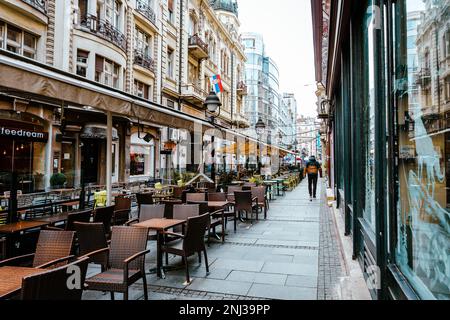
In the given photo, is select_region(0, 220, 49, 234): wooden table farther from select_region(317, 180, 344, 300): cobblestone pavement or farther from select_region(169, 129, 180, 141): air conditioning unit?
select_region(169, 129, 180, 141): air conditioning unit

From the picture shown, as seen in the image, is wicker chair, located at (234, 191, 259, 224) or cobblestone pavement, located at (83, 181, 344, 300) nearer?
cobblestone pavement, located at (83, 181, 344, 300)

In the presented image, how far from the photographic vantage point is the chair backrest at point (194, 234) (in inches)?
187

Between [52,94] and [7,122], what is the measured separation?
33.6 feet

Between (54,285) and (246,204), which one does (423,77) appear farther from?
(246,204)

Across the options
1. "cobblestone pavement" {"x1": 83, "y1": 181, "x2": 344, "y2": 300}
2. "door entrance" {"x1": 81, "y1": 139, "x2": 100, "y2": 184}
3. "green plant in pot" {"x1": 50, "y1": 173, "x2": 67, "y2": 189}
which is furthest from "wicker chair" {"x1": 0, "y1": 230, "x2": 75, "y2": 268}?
"door entrance" {"x1": 81, "y1": 139, "x2": 100, "y2": 184}

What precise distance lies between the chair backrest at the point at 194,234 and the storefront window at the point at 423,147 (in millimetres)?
2941

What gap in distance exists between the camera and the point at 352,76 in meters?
5.02

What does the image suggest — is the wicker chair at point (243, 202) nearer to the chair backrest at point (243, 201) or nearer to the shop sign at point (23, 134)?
the chair backrest at point (243, 201)

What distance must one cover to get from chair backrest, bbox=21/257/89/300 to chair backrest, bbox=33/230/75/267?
108cm

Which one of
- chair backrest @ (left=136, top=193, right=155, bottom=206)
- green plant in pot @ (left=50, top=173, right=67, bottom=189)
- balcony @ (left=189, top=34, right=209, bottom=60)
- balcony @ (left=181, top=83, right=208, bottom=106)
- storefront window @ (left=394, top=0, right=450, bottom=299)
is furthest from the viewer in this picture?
balcony @ (left=189, top=34, right=209, bottom=60)

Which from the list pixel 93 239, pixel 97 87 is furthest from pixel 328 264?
pixel 97 87

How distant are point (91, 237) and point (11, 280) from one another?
57.7 inches

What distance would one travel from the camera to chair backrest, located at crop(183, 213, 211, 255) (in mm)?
4762
